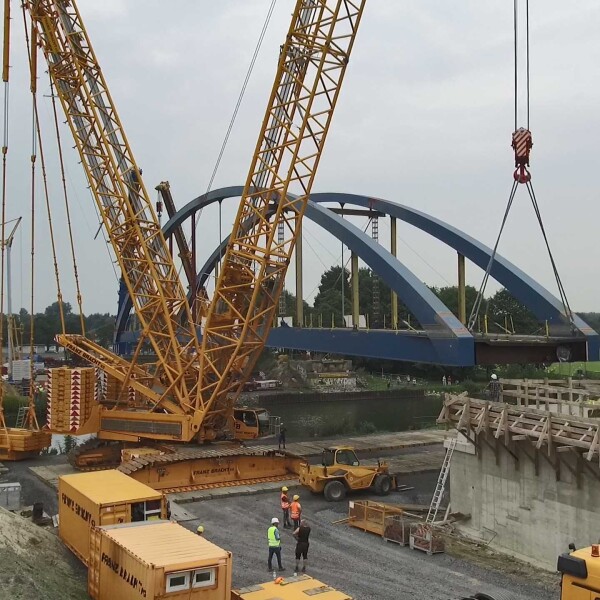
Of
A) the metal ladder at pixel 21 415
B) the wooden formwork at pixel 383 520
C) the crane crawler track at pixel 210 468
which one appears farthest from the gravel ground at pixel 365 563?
the metal ladder at pixel 21 415

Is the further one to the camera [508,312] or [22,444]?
[508,312]

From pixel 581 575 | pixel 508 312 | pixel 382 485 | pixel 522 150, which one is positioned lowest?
pixel 382 485

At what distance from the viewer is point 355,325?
2752cm

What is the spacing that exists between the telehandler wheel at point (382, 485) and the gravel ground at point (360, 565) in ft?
7.70

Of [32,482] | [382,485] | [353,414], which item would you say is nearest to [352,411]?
[353,414]

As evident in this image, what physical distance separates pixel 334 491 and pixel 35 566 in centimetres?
1039

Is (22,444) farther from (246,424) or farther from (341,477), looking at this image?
(341,477)

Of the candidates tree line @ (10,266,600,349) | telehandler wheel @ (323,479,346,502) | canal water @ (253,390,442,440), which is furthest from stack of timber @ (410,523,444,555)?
tree line @ (10,266,600,349)

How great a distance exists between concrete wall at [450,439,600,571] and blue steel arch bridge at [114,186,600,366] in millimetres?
3544

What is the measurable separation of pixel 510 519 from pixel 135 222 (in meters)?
17.6

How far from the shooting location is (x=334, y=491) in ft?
70.7

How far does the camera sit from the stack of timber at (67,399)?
26922 mm

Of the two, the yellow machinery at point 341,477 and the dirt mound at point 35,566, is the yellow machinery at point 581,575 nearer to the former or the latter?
the dirt mound at point 35,566

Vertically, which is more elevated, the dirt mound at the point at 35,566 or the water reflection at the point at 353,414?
the dirt mound at the point at 35,566
